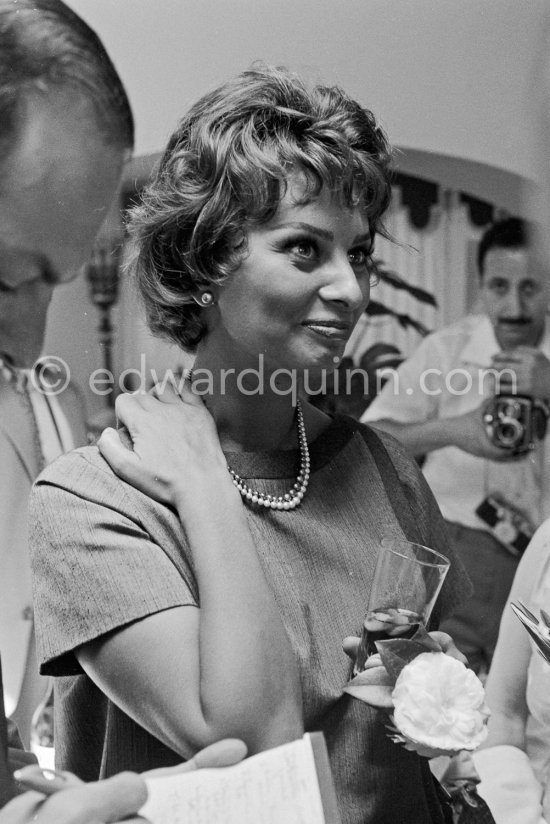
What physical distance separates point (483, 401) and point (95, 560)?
1.01 metres

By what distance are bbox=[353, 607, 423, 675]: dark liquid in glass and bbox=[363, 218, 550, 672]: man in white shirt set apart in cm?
73

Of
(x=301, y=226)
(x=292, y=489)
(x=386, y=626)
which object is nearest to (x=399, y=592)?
(x=386, y=626)

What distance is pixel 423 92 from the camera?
1.68 m

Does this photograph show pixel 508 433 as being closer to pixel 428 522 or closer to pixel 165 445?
pixel 428 522

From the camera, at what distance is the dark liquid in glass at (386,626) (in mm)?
1056

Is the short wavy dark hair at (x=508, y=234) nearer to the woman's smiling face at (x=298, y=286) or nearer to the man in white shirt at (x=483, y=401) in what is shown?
the man in white shirt at (x=483, y=401)

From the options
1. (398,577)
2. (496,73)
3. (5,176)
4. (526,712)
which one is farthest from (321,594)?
(496,73)

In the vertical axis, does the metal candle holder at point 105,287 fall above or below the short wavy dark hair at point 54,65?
below

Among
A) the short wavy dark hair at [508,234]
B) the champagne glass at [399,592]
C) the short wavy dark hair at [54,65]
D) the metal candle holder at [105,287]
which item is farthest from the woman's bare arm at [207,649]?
the short wavy dark hair at [508,234]

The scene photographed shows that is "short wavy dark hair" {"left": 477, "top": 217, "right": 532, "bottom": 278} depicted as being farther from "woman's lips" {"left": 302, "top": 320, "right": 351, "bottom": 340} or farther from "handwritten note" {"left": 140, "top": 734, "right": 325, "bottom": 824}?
"handwritten note" {"left": 140, "top": 734, "right": 325, "bottom": 824}

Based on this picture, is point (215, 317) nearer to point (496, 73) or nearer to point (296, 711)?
point (296, 711)

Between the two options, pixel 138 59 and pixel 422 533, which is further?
pixel 138 59

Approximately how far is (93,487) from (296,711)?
0.32 meters

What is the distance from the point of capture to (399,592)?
105 cm
